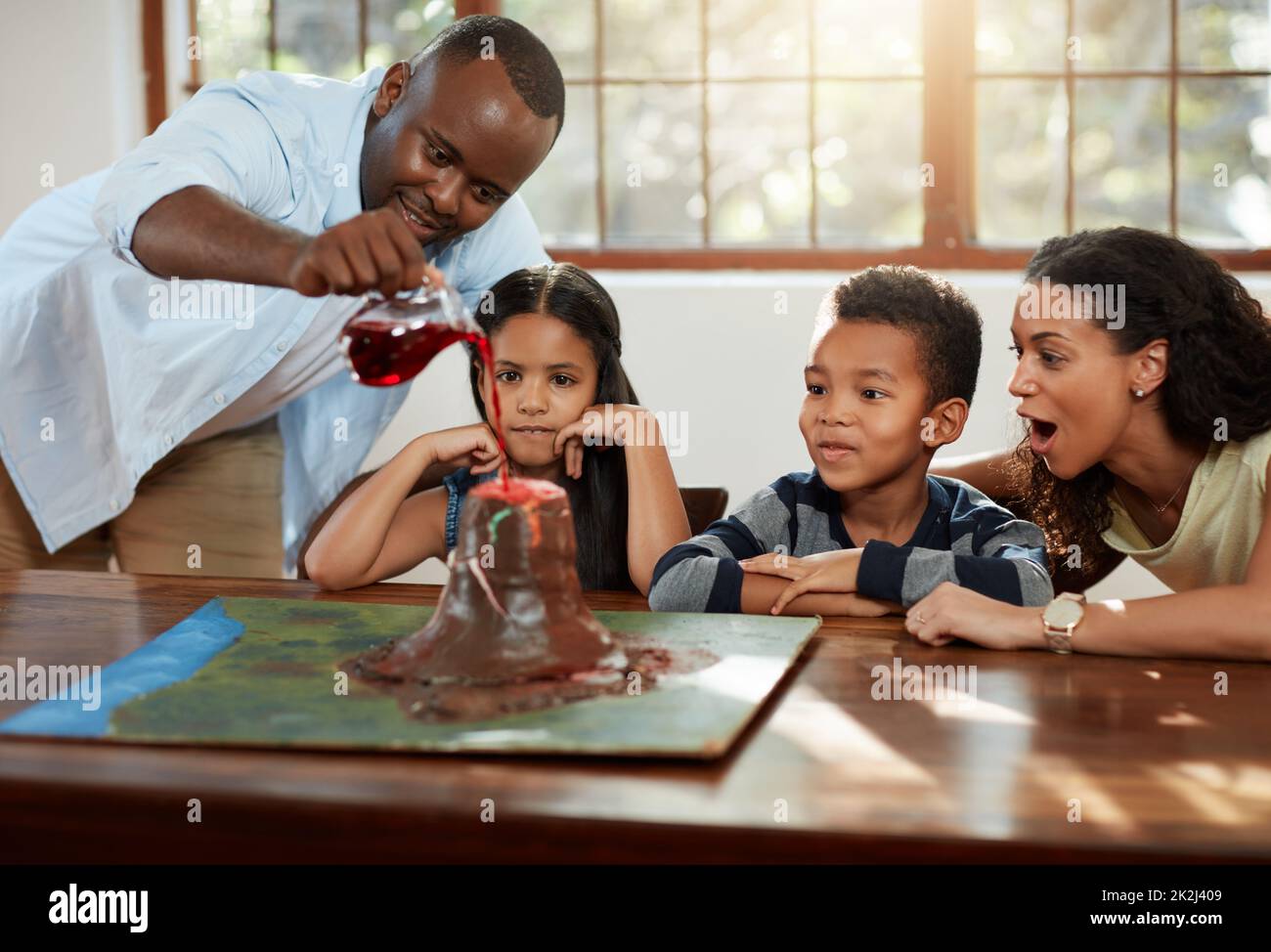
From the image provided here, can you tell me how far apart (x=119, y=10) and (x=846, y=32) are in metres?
1.98

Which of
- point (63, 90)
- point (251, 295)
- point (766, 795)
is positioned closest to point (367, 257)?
point (766, 795)

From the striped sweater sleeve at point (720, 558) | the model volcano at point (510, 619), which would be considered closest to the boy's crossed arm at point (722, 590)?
the striped sweater sleeve at point (720, 558)

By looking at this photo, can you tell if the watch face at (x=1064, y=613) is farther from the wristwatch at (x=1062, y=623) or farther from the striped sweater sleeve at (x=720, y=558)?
the striped sweater sleeve at (x=720, y=558)

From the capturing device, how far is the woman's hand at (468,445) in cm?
187

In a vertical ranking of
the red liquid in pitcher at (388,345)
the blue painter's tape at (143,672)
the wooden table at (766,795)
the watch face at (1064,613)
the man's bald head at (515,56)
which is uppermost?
the man's bald head at (515,56)

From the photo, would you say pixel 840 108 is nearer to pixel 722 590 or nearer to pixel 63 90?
pixel 63 90

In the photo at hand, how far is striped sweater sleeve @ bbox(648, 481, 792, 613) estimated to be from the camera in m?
1.62

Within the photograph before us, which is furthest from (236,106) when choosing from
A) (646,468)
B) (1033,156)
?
(1033,156)

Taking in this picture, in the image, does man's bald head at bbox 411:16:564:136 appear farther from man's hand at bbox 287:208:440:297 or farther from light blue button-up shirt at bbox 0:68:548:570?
man's hand at bbox 287:208:440:297

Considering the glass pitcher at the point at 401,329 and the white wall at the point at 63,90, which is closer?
the glass pitcher at the point at 401,329

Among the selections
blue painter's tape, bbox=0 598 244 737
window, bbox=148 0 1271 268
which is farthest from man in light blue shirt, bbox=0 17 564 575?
window, bbox=148 0 1271 268

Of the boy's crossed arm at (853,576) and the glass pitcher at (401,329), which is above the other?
the glass pitcher at (401,329)

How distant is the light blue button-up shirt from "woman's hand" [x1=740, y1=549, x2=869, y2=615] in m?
0.87

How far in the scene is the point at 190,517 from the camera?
7.57ft
